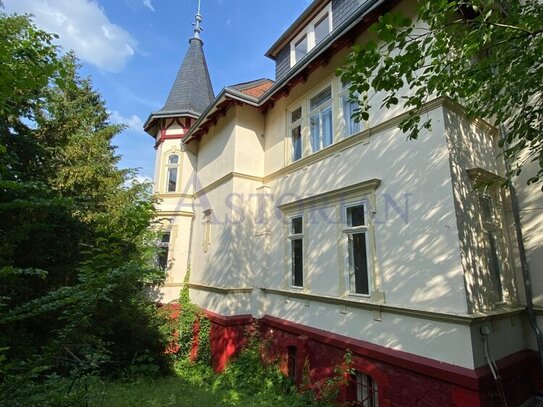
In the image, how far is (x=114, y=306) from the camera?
28.3 ft

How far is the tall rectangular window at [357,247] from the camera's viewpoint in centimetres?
602

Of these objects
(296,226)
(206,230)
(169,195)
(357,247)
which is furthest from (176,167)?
(357,247)

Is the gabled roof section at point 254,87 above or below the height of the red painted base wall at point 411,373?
above

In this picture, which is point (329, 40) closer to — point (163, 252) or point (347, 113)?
point (347, 113)

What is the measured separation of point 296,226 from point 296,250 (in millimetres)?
631

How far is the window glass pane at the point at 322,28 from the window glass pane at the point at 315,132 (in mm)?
2394

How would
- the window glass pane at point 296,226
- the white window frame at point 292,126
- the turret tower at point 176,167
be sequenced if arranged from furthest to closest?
1. the turret tower at point 176,167
2. the white window frame at point 292,126
3. the window glass pane at point 296,226

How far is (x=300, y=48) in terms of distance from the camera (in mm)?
9438

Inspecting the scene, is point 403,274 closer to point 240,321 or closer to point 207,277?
point 240,321

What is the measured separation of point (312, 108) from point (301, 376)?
6.53m

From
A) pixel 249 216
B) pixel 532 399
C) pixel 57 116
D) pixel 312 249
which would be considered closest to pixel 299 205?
pixel 312 249

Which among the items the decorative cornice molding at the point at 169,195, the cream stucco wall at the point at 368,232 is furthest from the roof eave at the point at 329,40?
the decorative cornice molding at the point at 169,195

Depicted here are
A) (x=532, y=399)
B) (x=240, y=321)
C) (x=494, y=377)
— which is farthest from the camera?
(x=240, y=321)

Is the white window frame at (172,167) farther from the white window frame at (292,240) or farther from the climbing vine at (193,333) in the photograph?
the white window frame at (292,240)
